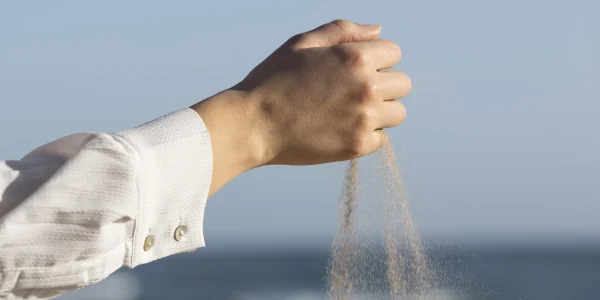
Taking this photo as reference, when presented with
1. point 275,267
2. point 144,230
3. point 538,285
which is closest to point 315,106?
point 144,230

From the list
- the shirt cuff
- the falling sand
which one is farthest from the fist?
the falling sand

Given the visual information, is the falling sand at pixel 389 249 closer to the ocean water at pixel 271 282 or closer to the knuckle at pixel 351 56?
the knuckle at pixel 351 56

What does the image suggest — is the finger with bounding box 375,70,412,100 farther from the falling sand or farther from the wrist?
the falling sand

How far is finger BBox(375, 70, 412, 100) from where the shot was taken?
4.85ft

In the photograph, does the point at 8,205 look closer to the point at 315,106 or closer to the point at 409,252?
the point at 315,106

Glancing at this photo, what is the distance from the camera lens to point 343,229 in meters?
1.99

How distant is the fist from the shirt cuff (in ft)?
0.37

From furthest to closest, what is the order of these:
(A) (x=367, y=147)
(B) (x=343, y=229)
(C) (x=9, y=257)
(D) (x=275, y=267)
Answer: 1. (D) (x=275, y=267)
2. (B) (x=343, y=229)
3. (A) (x=367, y=147)
4. (C) (x=9, y=257)

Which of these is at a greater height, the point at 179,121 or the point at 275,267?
the point at 179,121

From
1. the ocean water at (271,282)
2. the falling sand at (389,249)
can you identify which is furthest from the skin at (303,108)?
the ocean water at (271,282)

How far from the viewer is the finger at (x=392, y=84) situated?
1.48 m

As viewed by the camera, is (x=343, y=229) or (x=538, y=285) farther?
(x=538, y=285)

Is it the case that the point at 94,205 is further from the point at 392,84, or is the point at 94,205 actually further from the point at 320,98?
the point at 392,84

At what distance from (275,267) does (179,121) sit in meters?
35.9
